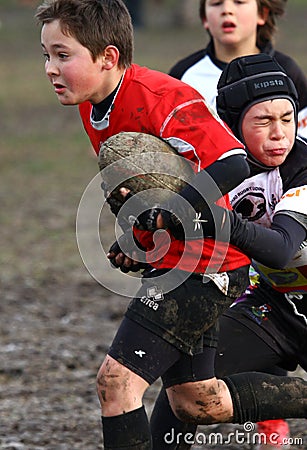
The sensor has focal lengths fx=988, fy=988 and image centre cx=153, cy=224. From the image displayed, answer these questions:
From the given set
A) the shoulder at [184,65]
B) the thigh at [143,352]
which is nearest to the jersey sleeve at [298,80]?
the shoulder at [184,65]

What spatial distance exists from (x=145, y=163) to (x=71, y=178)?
31.4ft

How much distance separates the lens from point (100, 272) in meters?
8.18

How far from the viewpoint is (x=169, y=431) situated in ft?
12.7

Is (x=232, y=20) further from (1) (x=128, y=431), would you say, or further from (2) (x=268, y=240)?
(1) (x=128, y=431)

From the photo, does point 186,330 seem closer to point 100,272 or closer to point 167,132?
point 167,132

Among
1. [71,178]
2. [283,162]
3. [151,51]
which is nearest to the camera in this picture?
[283,162]

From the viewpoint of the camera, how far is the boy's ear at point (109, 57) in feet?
11.6

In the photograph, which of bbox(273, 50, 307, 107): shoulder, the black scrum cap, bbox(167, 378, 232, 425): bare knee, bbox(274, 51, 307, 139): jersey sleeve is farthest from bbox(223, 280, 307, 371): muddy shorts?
bbox(273, 50, 307, 107): shoulder

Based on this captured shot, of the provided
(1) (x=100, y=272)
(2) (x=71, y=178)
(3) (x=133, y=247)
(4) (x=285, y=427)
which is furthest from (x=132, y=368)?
(2) (x=71, y=178)

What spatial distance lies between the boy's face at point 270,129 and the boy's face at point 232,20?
5.74 ft

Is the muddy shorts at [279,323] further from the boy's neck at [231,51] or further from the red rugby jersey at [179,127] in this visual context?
the boy's neck at [231,51]

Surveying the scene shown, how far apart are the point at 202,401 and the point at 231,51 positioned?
2.44m

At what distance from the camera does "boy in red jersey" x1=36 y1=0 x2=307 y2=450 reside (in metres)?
3.41

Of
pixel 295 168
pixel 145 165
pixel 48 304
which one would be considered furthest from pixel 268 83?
pixel 48 304
